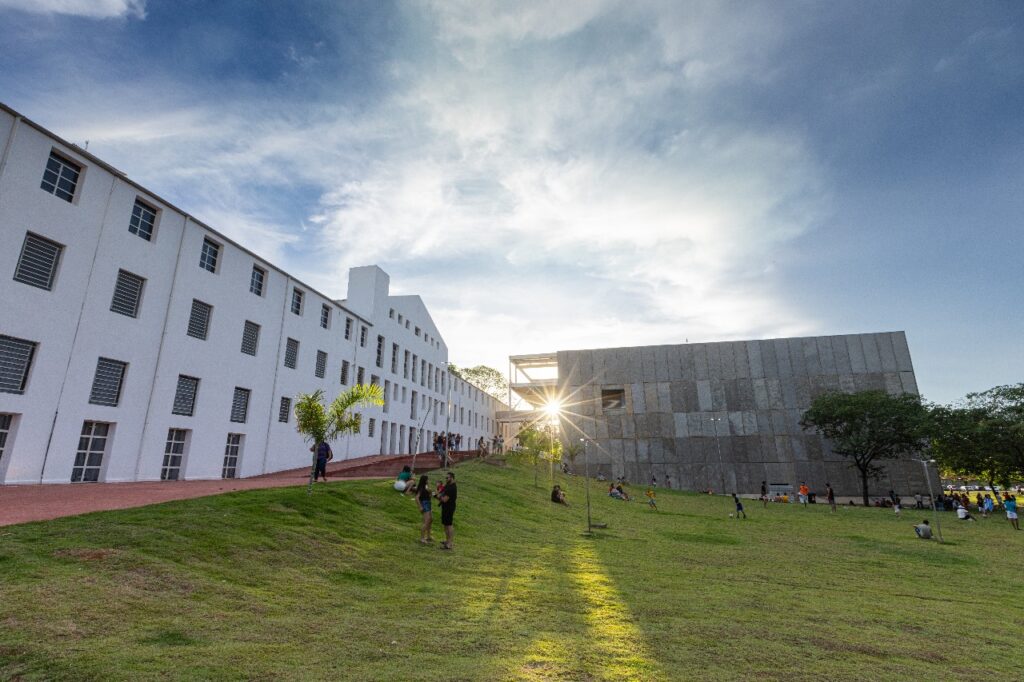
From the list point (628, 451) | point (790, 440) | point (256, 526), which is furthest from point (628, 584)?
point (790, 440)

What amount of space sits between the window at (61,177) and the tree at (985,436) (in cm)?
5585

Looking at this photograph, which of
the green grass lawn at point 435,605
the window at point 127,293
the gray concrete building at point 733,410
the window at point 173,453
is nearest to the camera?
the green grass lawn at point 435,605

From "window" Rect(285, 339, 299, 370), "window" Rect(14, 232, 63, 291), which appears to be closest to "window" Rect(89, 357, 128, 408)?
"window" Rect(14, 232, 63, 291)

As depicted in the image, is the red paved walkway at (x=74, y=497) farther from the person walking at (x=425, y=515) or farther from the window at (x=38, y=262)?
the window at (x=38, y=262)

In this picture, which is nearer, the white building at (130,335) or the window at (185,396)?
the white building at (130,335)

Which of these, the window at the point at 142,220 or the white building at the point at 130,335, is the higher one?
the window at the point at 142,220

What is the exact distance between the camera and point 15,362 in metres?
16.1

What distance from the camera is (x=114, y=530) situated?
8930mm

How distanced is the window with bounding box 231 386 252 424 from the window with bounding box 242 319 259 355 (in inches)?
85.2

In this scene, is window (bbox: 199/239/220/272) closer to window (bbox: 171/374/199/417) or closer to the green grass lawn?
window (bbox: 171/374/199/417)

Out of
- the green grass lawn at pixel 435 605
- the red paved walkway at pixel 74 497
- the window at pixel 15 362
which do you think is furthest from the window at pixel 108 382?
the green grass lawn at pixel 435 605

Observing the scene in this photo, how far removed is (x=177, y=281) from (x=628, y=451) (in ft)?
144

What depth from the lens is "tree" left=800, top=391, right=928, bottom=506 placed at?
39.7m

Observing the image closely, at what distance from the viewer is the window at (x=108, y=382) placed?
18.6 meters
